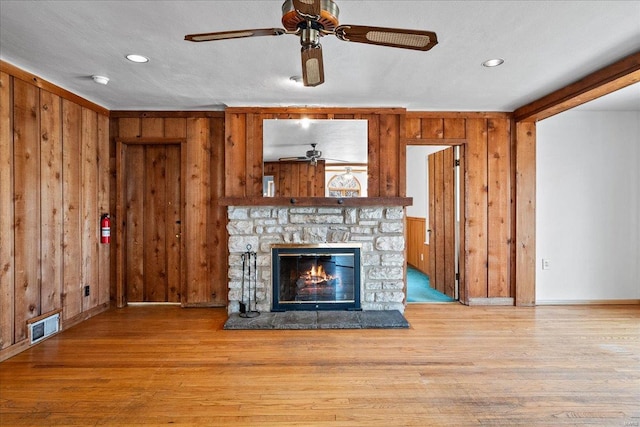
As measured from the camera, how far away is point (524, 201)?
419 centimetres

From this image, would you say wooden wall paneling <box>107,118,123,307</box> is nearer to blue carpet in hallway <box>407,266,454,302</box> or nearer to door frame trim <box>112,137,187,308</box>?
door frame trim <box>112,137,187,308</box>

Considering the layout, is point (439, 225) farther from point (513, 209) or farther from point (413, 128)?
point (413, 128)

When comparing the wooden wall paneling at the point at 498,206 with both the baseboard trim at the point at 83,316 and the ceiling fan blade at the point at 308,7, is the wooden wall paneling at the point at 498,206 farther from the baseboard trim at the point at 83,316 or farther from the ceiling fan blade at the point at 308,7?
the baseboard trim at the point at 83,316

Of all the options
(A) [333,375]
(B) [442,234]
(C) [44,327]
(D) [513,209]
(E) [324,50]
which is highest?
(E) [324,50]

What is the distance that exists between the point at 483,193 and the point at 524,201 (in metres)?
0.49

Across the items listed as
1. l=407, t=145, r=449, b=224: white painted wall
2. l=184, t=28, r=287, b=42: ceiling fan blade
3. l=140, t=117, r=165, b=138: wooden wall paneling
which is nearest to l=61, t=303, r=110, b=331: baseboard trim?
l=140, t=117, r=165, b=138: wooden wall paneling

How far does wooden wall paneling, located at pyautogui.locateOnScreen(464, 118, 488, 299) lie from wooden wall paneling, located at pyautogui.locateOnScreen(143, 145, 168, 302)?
3756 mm

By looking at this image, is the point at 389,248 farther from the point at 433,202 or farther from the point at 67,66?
the point at 67,66

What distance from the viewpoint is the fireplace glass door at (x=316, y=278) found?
154 inches

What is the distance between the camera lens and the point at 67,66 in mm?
2891

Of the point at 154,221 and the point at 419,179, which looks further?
the point at 419,179

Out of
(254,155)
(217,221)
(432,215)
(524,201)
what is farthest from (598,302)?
(217,221)

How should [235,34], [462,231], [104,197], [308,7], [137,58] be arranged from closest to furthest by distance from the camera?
[308,7] < [235,34] < [137,58] < [104,197] < [462,231]

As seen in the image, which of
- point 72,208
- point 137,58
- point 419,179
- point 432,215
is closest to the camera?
point 137,58
